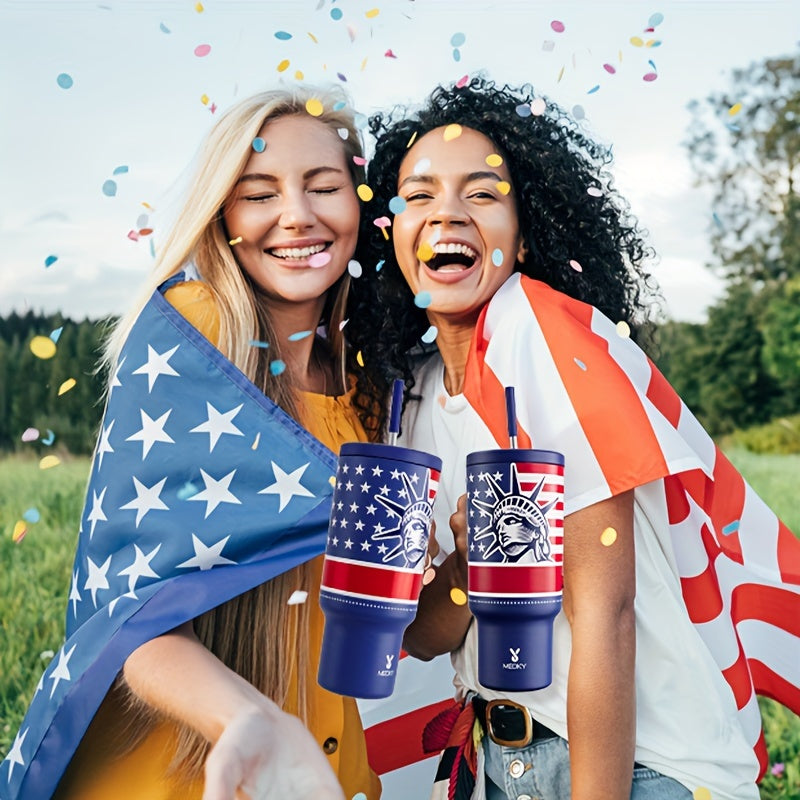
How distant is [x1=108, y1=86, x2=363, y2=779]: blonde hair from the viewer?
1.74 meters

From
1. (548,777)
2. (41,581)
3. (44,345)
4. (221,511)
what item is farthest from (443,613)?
(41,581)

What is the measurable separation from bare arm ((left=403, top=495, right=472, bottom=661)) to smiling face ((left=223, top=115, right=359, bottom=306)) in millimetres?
559

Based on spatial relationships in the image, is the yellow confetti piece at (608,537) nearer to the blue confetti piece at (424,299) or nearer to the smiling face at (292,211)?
the blue confetti piece at (424,299)

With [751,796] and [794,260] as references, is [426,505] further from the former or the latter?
[794,260]

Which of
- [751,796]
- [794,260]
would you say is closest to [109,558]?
[751,796]

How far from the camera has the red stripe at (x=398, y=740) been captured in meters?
2.04

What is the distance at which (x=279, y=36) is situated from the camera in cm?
197

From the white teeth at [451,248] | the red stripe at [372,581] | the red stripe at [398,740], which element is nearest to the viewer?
the red stripe at [372,581]

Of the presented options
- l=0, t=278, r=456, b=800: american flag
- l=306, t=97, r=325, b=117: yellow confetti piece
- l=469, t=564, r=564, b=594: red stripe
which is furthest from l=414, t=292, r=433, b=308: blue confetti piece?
l=469, t=564, r=564, b=594: red stripe

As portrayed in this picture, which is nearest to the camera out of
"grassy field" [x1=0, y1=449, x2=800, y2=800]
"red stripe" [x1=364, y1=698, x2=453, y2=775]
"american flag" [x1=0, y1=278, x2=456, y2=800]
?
"american flag" [x1=0, y1=278, x2=456, y2=800]

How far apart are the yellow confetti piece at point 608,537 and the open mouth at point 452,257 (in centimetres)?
55

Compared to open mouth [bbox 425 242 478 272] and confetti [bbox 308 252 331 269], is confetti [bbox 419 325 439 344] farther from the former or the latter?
confetti [bbox 308 252 331 269]

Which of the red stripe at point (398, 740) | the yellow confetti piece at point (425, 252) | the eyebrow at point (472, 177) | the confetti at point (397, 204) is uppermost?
the eyebrow at point (472, 177)

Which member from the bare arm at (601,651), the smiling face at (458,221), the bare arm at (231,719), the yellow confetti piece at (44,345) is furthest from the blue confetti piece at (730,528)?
the yellow confetti piece at (44,345)
